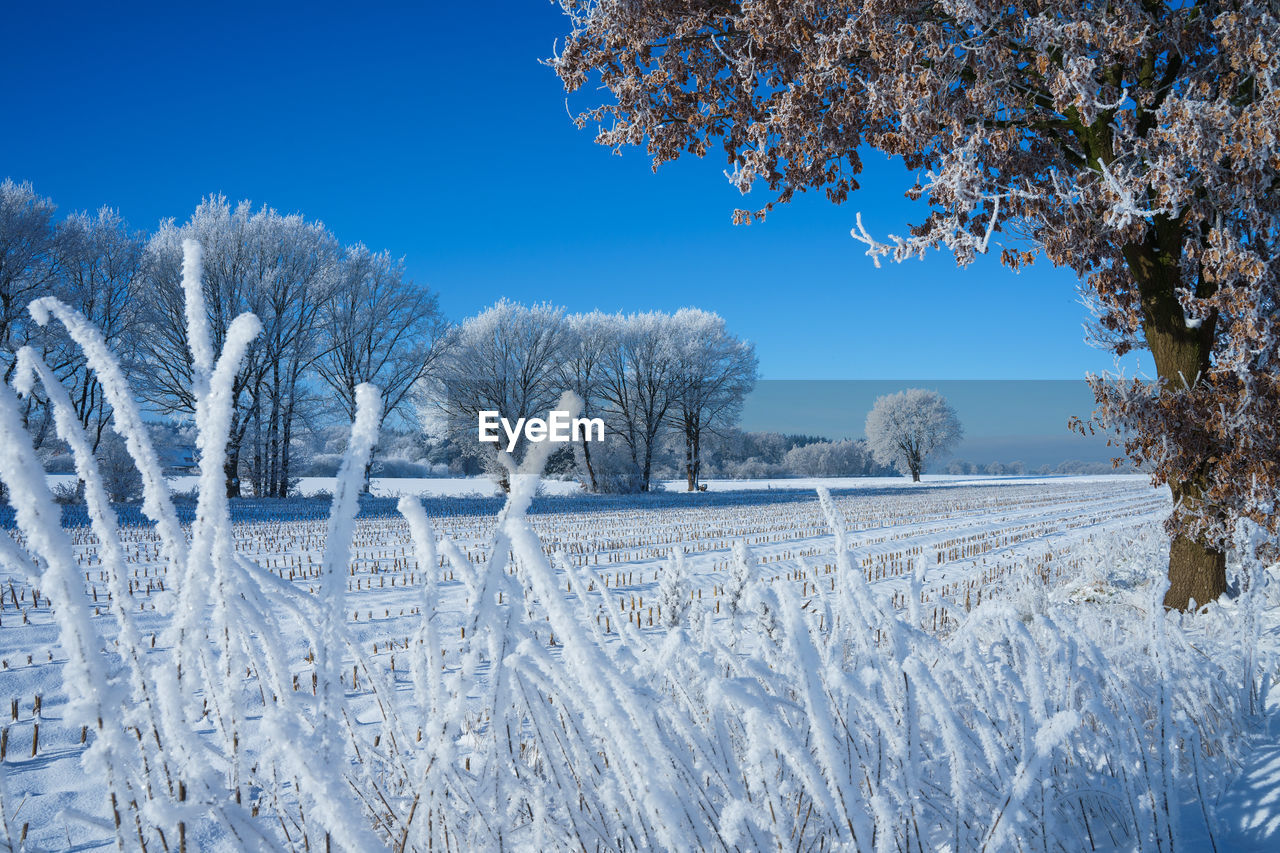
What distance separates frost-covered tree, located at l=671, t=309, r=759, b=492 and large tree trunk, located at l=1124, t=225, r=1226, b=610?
31.3 metres

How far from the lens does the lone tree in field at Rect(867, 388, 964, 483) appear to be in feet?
208

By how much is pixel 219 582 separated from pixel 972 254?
18.2 feet

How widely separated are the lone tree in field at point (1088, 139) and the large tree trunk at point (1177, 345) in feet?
0.05

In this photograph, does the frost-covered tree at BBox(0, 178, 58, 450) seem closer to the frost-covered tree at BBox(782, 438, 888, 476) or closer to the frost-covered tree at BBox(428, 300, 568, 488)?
the frost-covered tree at BBox(428, 300, 568, 488)

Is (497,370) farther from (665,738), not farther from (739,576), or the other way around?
(665,738)

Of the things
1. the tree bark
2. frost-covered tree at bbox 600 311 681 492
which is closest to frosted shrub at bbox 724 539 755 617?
the tree bark

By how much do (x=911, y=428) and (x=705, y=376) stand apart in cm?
3445

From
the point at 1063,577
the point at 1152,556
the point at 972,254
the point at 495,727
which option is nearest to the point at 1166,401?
the point at 972,254

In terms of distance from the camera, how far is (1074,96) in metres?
4.48

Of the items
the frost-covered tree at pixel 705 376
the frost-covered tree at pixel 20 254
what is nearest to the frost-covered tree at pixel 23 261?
the frost-covered tree at pixel 20 254

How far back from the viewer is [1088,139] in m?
5.31

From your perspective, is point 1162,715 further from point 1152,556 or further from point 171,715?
point 1152,556

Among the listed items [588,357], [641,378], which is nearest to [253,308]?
[588,357]

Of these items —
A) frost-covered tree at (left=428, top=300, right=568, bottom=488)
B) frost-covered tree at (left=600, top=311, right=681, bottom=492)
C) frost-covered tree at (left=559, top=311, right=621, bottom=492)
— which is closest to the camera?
frost-covered tree at (left=428, top=300, right=568, bottom=488)
